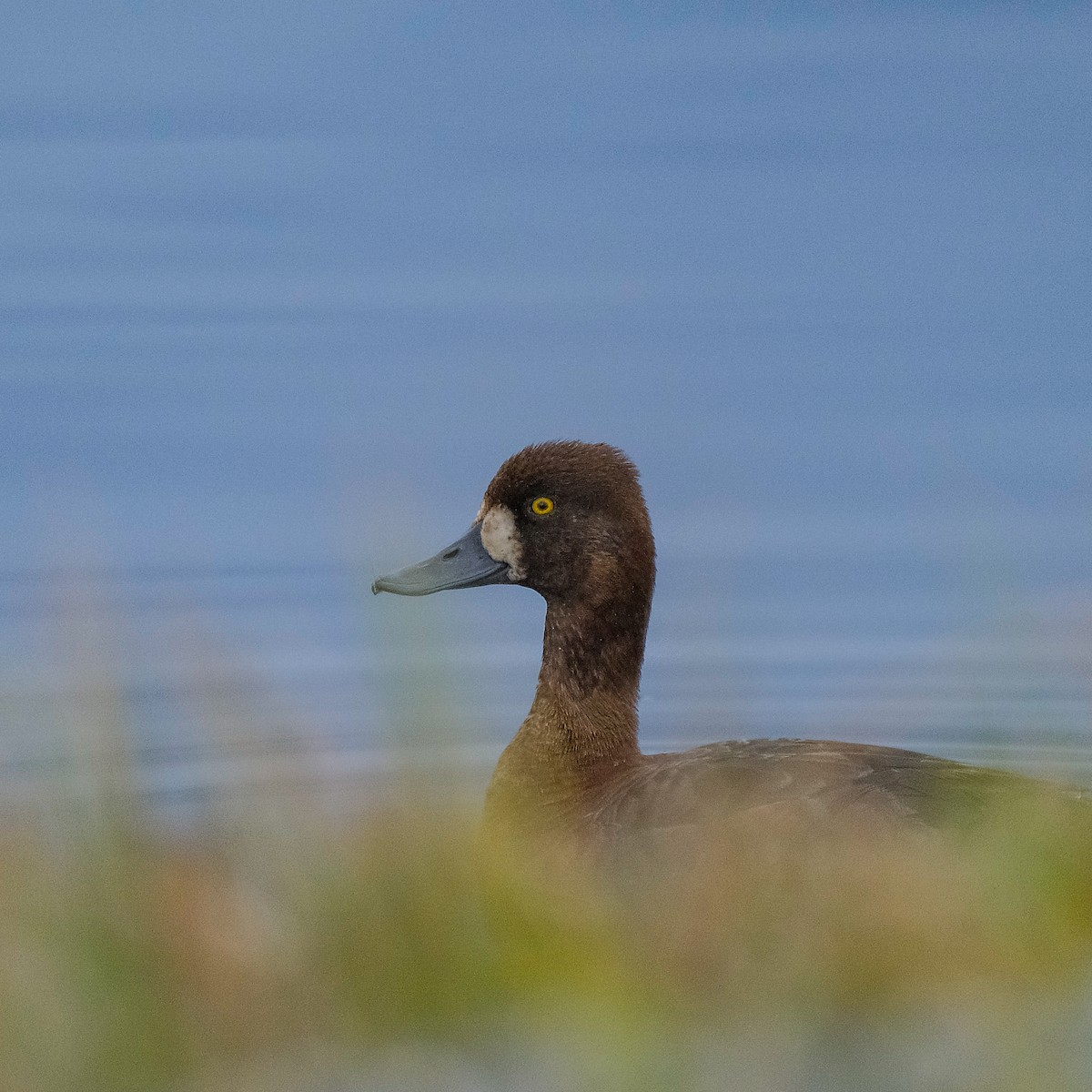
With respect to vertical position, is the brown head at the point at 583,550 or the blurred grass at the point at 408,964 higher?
the brown head at the point at 583,550

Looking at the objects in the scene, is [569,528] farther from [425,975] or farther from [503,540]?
[425,975]

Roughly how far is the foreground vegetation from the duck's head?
9.82ft

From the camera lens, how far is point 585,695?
5.12 meters

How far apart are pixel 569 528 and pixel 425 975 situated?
3.34 metres

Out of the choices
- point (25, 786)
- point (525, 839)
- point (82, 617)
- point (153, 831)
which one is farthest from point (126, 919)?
point (525, 839)

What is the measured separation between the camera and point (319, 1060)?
1939 mm

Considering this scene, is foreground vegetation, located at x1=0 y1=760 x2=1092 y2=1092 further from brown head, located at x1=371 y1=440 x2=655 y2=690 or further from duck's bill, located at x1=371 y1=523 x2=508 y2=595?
duck's bill, located at x1=371 y1=523 x2=508 y2=595

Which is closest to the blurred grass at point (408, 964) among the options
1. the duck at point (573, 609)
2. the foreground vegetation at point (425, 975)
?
the foreground vegetation at point (425, 975)

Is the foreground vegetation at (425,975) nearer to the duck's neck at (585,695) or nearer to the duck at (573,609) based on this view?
the duck at (573,609)

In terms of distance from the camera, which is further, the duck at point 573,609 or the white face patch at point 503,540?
the white face patch at point 503,540

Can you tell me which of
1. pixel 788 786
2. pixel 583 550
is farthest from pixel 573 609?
pixel 788 786

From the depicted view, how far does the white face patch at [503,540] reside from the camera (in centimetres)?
527

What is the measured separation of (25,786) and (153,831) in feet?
0.63

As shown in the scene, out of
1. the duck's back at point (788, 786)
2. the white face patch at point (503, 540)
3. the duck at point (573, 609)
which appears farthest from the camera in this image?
the white face patch at point (503, 540)
